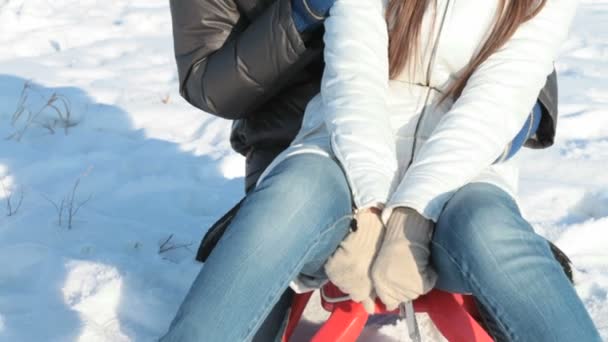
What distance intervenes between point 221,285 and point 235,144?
0.76 meters

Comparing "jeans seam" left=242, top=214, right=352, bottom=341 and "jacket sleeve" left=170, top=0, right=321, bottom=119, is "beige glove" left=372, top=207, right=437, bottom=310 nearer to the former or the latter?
"jeans seam" left=242, top=214, right=352, bottom=341

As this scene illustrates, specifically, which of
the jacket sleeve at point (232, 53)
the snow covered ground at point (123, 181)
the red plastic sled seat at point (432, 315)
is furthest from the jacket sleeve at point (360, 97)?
the snow covered ground at point (123, 181)

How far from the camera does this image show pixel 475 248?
4.93 ft

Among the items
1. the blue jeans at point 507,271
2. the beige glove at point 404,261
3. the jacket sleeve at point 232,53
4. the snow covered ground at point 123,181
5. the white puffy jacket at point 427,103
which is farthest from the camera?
the snow covered ground at point 123,181

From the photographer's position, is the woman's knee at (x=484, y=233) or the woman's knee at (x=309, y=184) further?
the woman's knee at (x=309, y=184)

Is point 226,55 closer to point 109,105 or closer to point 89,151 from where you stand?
point 89,151

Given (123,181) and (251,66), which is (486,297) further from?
(123,181)

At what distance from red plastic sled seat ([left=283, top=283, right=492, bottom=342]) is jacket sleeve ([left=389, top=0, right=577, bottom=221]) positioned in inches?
9.3

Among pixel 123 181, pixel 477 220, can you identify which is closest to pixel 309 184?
pixel 477 220

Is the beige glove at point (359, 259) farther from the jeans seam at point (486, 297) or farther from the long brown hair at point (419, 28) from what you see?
the long brown hair at point (419, 28)

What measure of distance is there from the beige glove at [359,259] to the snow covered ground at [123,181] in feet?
1.68

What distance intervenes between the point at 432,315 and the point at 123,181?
4.76 feet

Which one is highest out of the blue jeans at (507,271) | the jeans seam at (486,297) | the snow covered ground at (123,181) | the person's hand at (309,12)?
the person's hand at (309,12)

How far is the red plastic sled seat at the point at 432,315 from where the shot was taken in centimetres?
173
